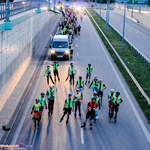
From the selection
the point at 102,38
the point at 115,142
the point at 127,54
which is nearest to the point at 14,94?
the point at 115,142

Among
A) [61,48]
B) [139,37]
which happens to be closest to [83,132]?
[61,48]

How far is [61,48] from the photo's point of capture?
33.1 meters

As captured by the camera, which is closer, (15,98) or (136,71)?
(15,98)

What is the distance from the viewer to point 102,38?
4881cm

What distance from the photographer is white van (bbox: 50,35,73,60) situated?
32.0 m

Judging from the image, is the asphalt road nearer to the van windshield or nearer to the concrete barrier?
the concrete barrier

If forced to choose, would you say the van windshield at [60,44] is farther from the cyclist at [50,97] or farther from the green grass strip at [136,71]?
the cyclist at [50,97]

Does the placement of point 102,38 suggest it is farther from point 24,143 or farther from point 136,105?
point 24,143

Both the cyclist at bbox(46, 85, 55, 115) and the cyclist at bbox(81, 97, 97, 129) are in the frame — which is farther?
the cyclist at bbox(46, 85, 55, 115)

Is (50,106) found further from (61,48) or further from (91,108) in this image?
(61,48)

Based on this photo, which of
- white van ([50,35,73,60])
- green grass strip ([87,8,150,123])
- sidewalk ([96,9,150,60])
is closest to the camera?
green grass strip ([87,8,150,123])

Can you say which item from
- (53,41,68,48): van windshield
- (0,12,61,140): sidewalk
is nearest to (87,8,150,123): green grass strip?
(53,41,68,48): van windshield

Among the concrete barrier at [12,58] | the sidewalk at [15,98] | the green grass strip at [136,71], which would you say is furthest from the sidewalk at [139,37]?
the concrete barrier at [12,58]

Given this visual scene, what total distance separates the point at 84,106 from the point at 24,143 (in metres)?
5.53
